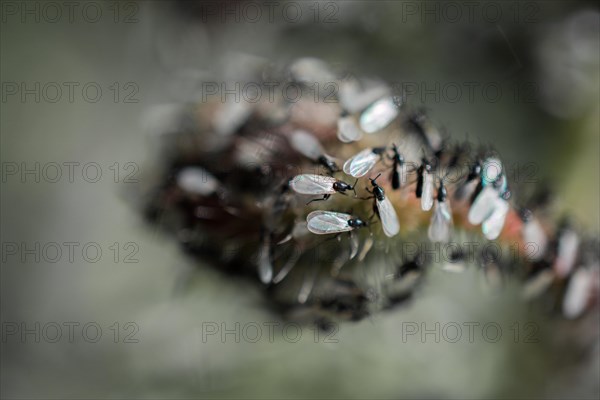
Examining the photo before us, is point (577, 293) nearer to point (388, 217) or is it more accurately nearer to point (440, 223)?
point (440, 223)

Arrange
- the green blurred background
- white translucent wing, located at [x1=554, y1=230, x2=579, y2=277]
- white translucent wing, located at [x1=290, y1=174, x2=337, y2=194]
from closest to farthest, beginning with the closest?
white translucent wing, located at [x1=290, y1=174, x2=337, y2=194] → white translucent wing, located at [x1=554, y1=230, x2=579, y2=277] → the green blurred background

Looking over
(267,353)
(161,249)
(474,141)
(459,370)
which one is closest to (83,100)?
(161,249)

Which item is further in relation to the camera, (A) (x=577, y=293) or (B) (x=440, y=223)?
(A) (x=577, y=293)

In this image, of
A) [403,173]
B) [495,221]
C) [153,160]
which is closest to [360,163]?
[403,173]

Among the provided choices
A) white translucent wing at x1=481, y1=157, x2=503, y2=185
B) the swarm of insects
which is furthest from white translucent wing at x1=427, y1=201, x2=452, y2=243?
white translucent wing at x1=481, y1=157, x2=503, y2=185

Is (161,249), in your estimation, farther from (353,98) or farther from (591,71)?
(591,71)

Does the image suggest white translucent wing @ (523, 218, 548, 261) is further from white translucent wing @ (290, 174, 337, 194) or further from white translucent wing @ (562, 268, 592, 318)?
white translucent wing @ (290, 174, 337, 194)
